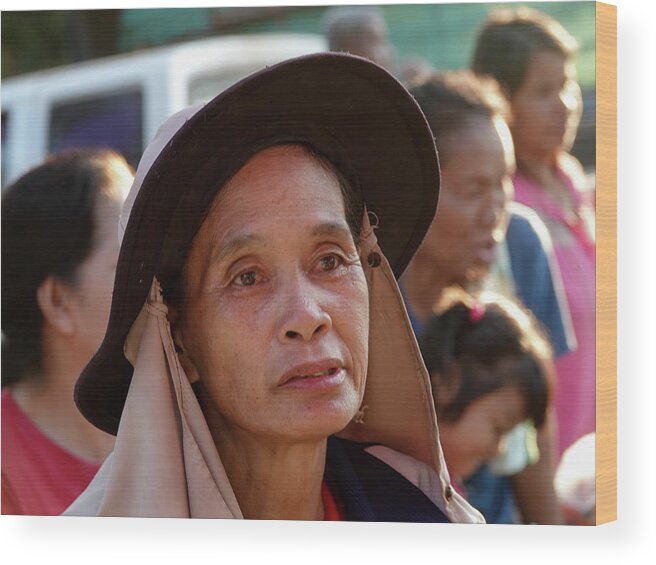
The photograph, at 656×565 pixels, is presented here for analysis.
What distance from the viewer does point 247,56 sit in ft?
19.3

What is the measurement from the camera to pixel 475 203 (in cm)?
580

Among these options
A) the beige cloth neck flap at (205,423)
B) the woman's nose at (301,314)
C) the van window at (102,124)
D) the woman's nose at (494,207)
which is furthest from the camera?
the van window at (102,124)

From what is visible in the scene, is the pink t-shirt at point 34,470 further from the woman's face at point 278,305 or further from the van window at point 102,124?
the van window at point 102,124

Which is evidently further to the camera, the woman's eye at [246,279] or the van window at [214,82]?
the van window at [214,82]

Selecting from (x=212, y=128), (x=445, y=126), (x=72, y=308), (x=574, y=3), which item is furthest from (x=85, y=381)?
(x=574, y=3)

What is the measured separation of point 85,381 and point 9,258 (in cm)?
66

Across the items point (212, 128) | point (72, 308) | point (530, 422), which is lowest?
point (530, 422)

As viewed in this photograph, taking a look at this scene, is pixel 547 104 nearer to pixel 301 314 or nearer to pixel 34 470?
pixel 301 314

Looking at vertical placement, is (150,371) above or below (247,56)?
below

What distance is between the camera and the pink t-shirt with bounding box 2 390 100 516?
5.98 meters

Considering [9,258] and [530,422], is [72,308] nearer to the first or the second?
[9,258]

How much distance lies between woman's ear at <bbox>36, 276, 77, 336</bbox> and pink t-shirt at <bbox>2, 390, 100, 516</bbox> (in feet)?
1.32

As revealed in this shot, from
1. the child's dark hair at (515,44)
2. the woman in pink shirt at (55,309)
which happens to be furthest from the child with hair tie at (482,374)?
the woman in pink shirt at (55,309)

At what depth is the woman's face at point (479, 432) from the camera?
227 inches
